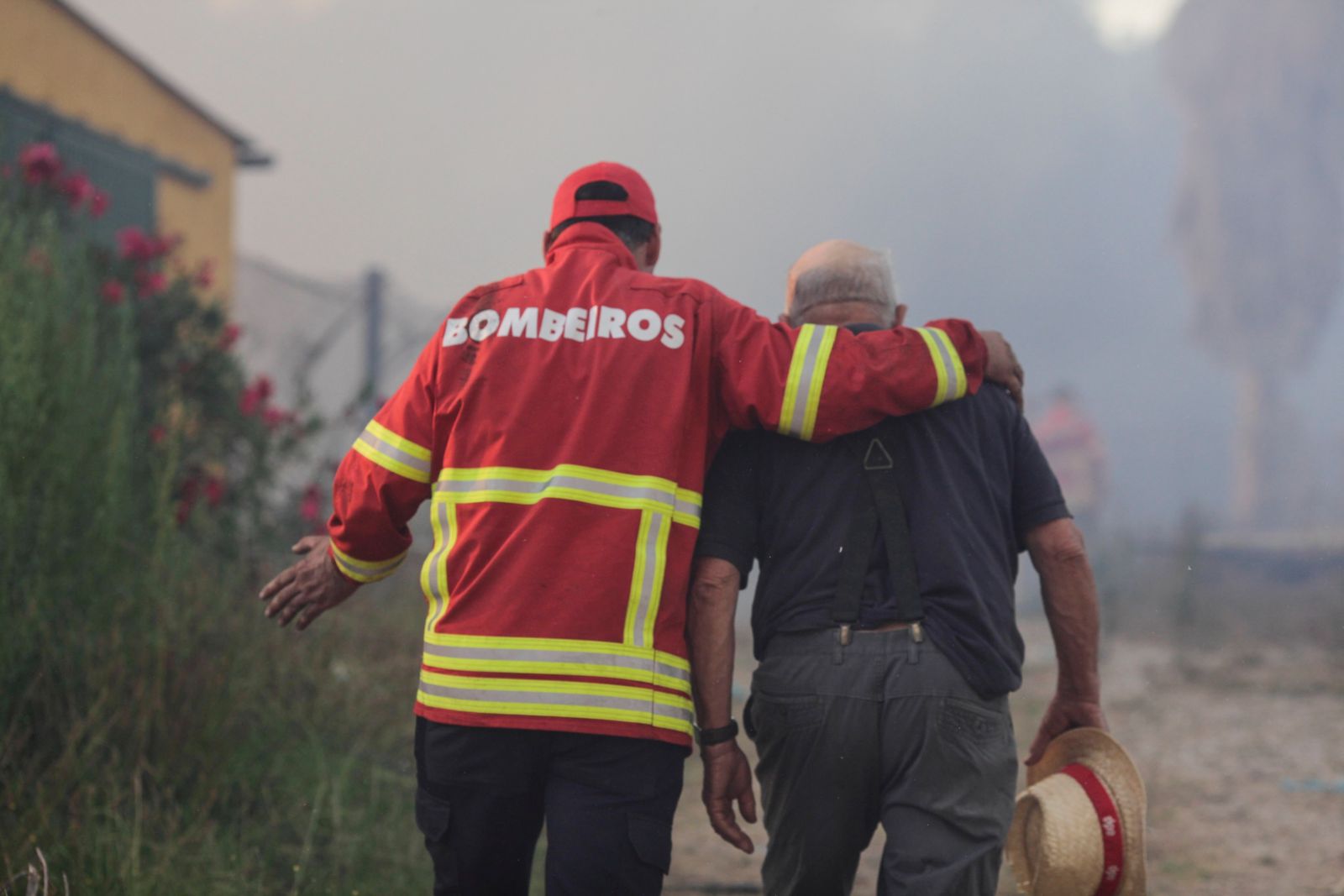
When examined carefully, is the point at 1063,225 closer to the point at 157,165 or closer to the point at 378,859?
the point at 157,165

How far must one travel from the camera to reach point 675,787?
104 inches

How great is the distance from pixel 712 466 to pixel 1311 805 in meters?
4.26

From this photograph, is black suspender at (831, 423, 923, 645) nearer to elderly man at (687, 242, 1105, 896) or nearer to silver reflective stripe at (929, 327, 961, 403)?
elderly man at (687, 242, 1105, 896)

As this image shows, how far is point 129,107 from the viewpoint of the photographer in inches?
390

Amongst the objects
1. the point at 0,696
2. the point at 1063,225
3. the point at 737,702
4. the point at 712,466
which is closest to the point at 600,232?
the point at 712,466

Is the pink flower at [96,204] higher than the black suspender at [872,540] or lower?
higher

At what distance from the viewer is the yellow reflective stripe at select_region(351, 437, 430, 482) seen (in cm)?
281

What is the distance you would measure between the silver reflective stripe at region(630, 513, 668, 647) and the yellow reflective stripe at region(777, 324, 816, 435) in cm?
35

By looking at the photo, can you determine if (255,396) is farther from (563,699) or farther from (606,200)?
(563,699)

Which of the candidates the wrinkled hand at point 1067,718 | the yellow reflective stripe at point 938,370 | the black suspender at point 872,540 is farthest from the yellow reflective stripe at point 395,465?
the wrinkled hand at point 1067,718

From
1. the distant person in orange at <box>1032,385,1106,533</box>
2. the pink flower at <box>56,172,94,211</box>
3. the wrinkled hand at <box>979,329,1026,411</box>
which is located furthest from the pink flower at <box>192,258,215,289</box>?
the distant person in orange at <box>1032,385,1106,533</box>

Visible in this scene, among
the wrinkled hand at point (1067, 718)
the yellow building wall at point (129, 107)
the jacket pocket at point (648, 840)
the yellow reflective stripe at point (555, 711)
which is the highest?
the yellow building wall at point (129, 107)

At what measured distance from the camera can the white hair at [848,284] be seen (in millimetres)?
3049

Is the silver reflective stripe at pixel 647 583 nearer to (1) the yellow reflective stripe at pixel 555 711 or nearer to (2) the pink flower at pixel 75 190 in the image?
(1) the yellow reflective stripe at pixel 555 711
